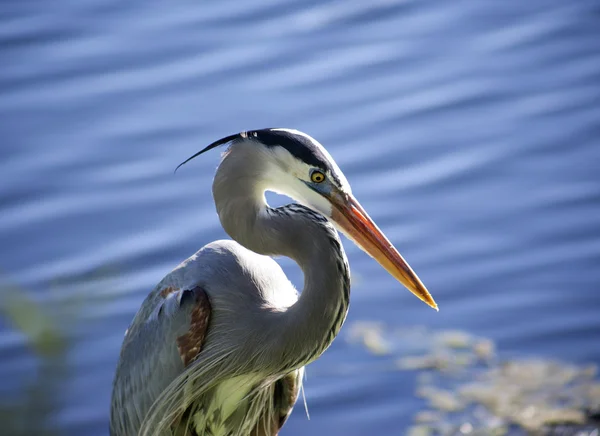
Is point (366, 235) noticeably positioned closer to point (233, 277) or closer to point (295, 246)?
point (295, 246)

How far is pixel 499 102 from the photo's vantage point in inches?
235

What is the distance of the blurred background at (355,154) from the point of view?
14.8ft

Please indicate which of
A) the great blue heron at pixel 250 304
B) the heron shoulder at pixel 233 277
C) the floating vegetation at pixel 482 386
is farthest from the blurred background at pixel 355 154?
the heron shoulder at pixel 233 277

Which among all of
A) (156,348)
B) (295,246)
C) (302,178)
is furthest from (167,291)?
(302,178)

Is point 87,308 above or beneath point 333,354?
above

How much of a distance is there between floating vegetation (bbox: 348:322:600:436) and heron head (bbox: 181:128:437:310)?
1.40 m

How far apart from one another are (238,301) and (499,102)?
139 inches

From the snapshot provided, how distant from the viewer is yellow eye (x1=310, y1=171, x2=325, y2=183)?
259 centimetres

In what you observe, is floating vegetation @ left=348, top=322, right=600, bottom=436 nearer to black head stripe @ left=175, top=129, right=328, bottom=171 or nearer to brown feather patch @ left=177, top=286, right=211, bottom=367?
brown feather patch @ left=177, top=286, right=211, bottom=367

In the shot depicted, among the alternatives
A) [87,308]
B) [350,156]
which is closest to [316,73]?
[350,156]

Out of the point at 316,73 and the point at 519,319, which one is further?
the point at 316,73

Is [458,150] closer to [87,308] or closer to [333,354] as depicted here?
[333,354]

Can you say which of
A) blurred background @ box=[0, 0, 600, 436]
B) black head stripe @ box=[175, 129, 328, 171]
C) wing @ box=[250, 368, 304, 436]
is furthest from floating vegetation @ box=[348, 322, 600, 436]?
black head stripe @ box=[175, 129, 328, 171]

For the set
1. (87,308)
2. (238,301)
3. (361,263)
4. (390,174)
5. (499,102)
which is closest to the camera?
(87,308)
